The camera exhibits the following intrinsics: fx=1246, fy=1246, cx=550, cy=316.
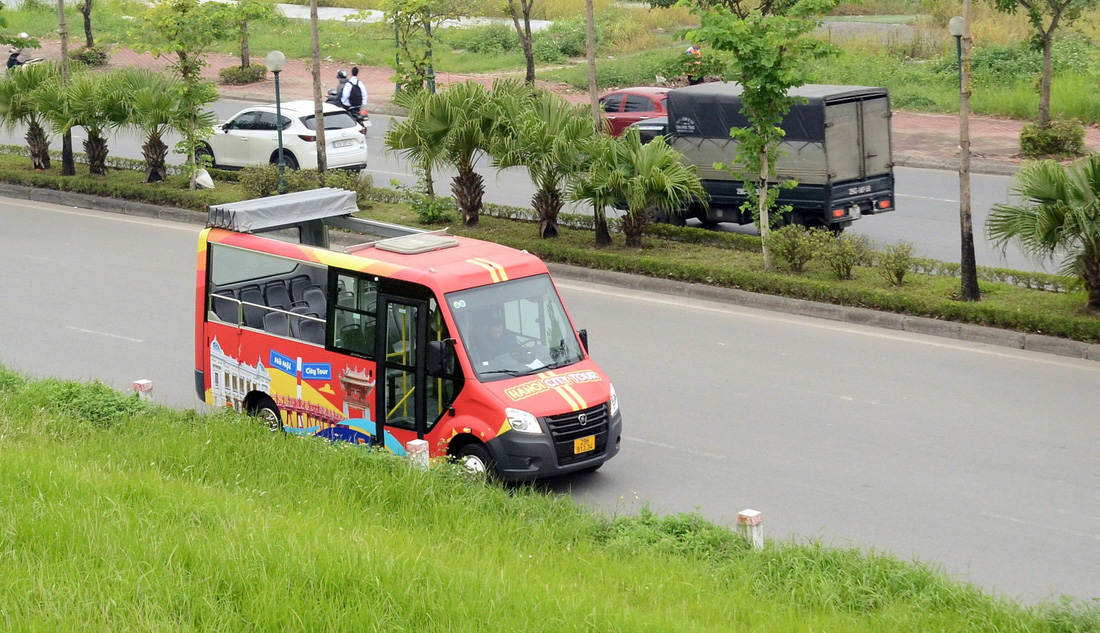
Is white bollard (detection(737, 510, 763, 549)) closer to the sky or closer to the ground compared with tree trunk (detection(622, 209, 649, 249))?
closer to the ground

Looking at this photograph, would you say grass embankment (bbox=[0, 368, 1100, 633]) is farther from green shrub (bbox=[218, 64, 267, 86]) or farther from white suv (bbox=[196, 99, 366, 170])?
green shrub (bbox=[218, 64, 267, 86])

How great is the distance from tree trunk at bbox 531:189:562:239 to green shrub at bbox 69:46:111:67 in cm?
3080

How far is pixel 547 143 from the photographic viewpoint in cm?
1850

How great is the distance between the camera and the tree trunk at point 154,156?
24172 mm

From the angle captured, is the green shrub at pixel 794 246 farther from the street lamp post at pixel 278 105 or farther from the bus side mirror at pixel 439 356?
the street lamp post at pixel 278 105

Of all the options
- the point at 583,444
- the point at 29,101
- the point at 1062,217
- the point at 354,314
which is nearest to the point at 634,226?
the point at 1062,217

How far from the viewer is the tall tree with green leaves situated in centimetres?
1633

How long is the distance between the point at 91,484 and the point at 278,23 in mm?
45032

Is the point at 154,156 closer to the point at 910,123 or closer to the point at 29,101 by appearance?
the point at 29,101

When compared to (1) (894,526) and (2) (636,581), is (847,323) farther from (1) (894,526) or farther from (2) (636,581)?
(2) (636,581)

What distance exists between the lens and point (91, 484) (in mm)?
7992

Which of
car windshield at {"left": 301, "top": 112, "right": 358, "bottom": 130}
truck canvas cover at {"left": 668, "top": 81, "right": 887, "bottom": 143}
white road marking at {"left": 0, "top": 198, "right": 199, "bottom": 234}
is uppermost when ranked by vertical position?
car windshield at {"left": 301, "top": 112, "right": 358, "bottom": 130}

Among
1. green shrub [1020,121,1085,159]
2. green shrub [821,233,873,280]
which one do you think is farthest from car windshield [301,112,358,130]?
green shrub [1020,121,1085,159]

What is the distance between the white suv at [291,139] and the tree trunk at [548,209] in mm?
7414
